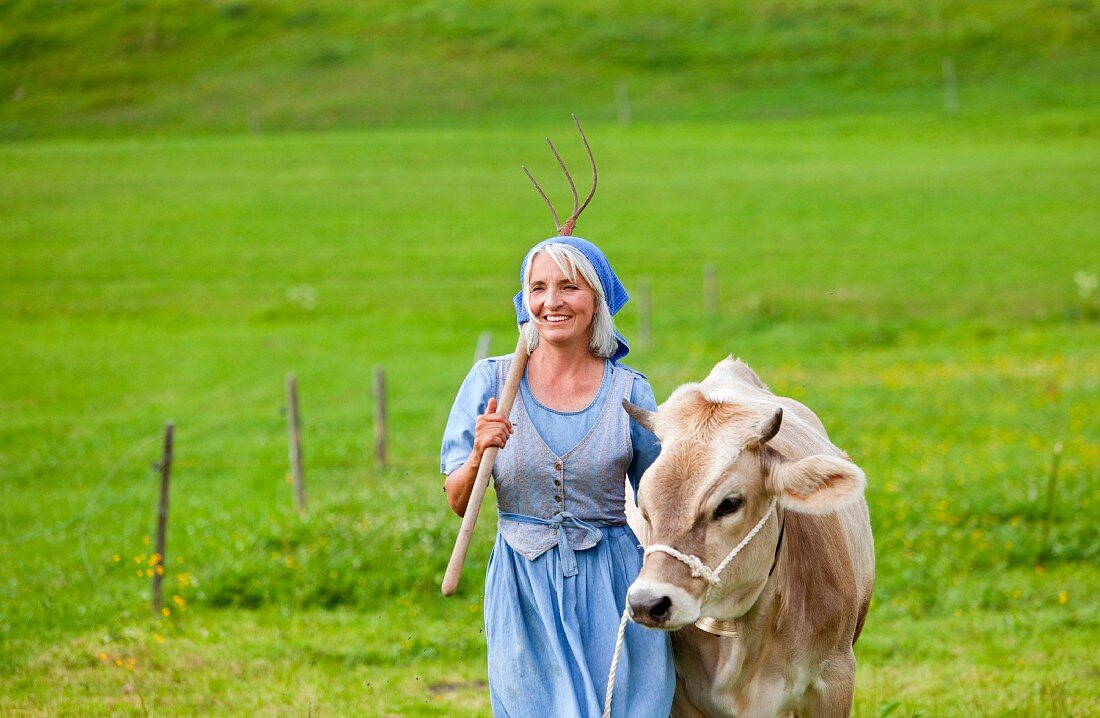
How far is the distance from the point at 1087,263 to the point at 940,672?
20952 mm

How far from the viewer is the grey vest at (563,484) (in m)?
4.70

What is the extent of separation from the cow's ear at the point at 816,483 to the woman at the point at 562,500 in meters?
0.53

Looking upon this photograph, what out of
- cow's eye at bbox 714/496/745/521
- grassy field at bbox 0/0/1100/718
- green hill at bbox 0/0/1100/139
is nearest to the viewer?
cow's eye at bbox 714/496/745/521

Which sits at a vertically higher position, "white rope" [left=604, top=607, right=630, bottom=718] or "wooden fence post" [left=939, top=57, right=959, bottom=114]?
"wooden fence post" [left=939, top=57, right=959, bottom=114]

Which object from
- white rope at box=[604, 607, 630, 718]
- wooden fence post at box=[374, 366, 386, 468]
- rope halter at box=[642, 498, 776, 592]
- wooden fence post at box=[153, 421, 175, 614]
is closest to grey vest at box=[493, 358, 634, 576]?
white rope at box=[604, 607, 630, 718]

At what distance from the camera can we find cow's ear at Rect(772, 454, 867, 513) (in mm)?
4465

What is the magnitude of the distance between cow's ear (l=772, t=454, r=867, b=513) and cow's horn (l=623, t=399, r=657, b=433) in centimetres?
45

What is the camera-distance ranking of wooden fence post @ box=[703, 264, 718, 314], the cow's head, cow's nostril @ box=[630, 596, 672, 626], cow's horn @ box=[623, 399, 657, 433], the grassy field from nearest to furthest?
cow's nostril @ box=[630, 596, 672, 626] → the cow's head → cow's horn @ box=[623, 399, 657, 433] → the grassy field → wooden fence post @ box=[703, 264, 718, 314]

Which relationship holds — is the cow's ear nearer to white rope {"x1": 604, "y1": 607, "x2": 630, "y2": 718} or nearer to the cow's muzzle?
the cow's muzzle

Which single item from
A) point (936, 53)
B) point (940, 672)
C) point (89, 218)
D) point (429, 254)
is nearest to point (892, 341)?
point (429, 254)

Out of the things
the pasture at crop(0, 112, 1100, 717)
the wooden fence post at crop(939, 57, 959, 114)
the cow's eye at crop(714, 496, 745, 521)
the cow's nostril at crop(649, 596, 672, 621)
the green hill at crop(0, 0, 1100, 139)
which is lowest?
the pasture at crop(0, 112, 1100, 717)

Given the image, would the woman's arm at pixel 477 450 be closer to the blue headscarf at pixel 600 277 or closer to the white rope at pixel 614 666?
the blue headscarf at pixel 600 277

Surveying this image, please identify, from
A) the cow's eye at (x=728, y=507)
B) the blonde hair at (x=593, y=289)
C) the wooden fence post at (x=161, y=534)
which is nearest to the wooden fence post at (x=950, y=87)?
the wooden fence post at (x=161, y=534)

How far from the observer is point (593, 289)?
480 centimetres
